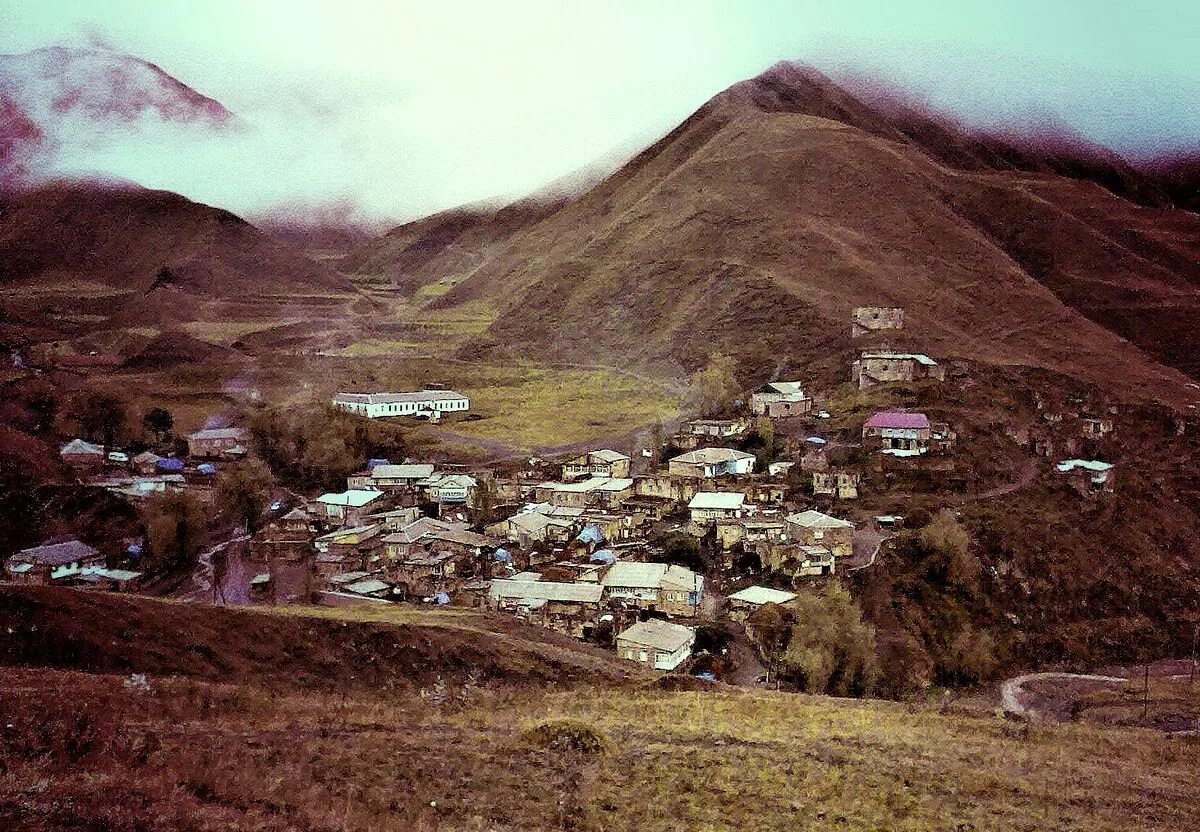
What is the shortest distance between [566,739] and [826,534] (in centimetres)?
1570

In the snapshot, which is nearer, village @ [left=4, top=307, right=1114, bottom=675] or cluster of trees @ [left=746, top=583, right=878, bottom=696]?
cluster of trees @ [left=746, top=583, right=878, bottom=696]

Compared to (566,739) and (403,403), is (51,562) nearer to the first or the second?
(566,739)

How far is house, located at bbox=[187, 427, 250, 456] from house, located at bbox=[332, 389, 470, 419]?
191 inches

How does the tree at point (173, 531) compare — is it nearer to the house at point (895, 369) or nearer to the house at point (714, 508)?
the house at point (714, 508)

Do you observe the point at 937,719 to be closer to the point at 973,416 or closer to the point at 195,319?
the point at 973,416

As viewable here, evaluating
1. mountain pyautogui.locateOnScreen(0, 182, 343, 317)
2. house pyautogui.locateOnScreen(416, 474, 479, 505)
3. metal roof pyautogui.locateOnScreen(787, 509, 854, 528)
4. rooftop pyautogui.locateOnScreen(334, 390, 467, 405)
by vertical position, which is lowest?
metal roof pyautogui.locateOnScreen(787, 509, 854, 528)

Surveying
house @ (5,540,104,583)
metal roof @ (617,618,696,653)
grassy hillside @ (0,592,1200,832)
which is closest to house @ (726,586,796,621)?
metal roof @ (617,618,696,653)

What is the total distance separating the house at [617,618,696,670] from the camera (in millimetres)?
17094

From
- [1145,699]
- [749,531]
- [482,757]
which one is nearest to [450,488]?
[749,531]

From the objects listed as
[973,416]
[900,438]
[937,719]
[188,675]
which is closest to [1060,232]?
[973,416]

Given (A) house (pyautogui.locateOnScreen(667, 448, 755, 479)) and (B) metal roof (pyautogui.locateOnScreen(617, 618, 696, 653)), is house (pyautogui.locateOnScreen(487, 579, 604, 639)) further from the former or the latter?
(A) house (pyautogui.locateOnScreen(667, 448, 755, 479))

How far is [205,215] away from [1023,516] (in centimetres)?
2717

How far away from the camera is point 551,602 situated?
19000 mm

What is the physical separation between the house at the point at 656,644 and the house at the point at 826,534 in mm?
5484
